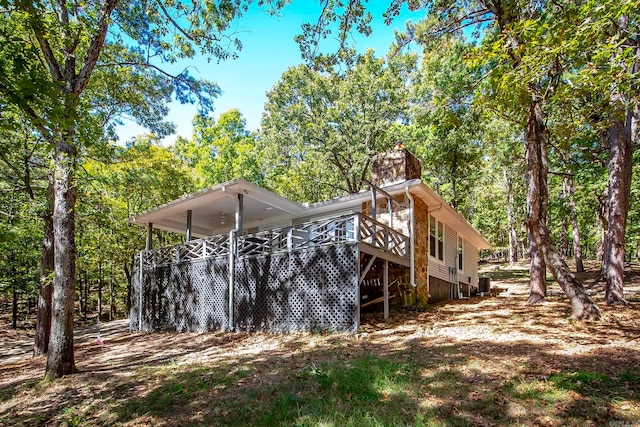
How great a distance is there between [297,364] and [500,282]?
17821mm

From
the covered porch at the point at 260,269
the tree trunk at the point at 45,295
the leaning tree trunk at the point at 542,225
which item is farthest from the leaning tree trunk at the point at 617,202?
the tree trunk at the point at 45,295

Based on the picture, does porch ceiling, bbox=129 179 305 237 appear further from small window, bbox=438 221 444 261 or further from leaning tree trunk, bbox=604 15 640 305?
leaning tree trunk, bbox=604 15 640 305

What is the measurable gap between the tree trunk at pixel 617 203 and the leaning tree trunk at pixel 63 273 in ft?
37.6

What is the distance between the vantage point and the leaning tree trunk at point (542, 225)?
7.38m

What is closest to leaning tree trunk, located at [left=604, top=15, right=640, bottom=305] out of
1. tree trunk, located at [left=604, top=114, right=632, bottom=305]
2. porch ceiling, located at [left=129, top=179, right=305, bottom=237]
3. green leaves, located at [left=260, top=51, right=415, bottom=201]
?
tree trunk, located at [left=604, top=114, right=632, bottom=305]

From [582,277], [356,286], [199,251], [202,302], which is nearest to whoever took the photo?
[356,286]

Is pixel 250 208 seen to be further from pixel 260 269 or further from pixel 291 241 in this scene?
pixel 291 241

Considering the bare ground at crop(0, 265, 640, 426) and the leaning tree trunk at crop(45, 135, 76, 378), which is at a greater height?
the leaning tree trunk at crop(45, 135, 76, 378)

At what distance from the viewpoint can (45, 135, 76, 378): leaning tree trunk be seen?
663 centimetres

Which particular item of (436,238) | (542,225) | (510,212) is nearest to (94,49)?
(542,225)

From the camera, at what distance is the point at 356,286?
793cm

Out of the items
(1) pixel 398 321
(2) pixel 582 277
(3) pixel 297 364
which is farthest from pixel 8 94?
(2) pixel 582 277

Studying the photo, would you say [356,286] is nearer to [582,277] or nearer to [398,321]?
[398,321]

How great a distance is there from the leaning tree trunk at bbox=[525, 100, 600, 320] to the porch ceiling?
6.37 m
